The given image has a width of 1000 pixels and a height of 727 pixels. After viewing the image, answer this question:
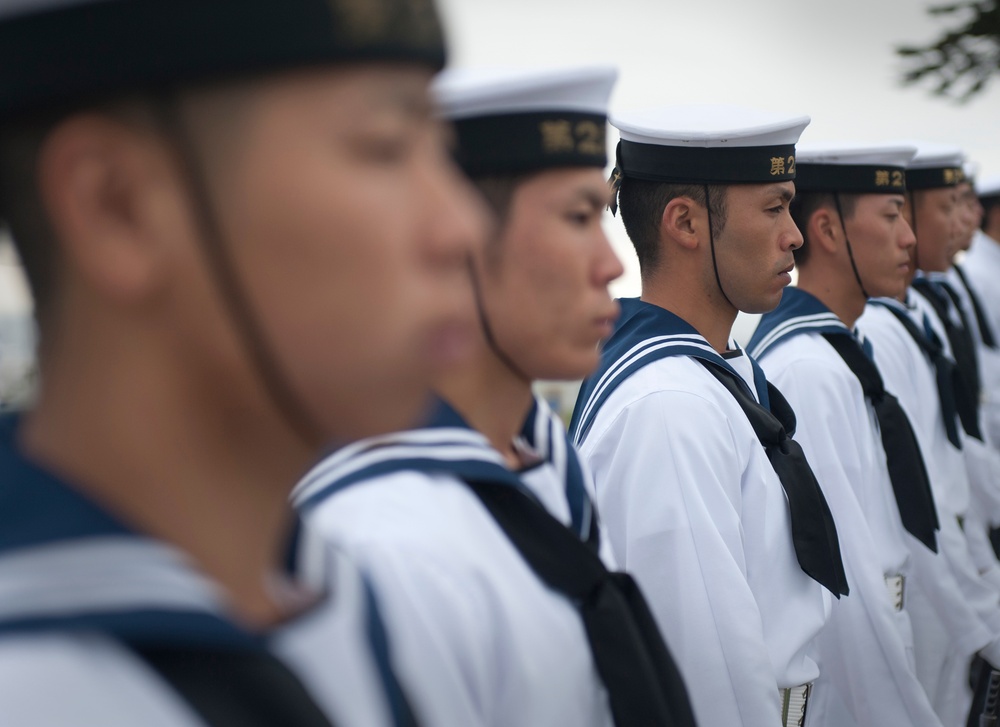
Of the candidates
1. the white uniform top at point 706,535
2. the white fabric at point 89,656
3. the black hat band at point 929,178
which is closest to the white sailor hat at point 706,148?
the white uniform top at point 706,535

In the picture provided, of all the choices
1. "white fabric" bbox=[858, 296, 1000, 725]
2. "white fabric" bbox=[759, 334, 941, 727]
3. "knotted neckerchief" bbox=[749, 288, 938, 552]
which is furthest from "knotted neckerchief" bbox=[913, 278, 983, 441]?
"white fabric" bbox=[759, 334, 941, 727]

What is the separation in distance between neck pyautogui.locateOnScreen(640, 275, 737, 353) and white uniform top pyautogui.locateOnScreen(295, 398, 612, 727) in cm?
159

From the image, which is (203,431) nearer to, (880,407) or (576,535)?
(576,535)

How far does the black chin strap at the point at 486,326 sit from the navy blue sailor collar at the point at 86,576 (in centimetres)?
110

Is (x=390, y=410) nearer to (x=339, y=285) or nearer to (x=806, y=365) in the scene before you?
(x=339, y=285)

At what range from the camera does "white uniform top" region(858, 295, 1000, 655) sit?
15.0 ft

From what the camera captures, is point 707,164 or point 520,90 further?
point 707,164

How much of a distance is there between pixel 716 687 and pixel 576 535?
3.21 feet

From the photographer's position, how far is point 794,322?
14.1 ft

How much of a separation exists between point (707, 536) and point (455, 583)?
1.20 meters

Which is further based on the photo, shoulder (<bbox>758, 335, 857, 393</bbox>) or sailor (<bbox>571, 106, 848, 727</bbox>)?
shoulder (<bbox>758, 335, 857, 393</bbox>)

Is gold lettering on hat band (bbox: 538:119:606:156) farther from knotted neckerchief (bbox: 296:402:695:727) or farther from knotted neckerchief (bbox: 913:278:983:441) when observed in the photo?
knotted neckerchief (bbox: 913:278:983:441)

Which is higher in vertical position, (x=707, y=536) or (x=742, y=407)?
(x=742, y=407)

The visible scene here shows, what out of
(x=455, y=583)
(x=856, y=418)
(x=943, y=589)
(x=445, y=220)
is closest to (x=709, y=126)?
(x=856, y=418)
